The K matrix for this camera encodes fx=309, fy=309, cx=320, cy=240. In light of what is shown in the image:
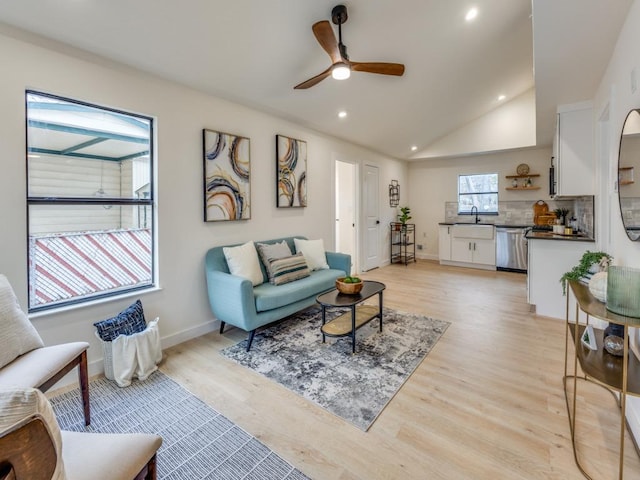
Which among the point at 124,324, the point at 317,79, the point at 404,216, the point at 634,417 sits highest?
the point at 317,79

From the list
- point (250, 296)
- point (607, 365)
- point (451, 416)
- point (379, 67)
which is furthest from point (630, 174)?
point (250, 296)

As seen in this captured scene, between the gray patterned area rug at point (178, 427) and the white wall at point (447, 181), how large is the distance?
6.60 meters

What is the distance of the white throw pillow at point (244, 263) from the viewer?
313cm

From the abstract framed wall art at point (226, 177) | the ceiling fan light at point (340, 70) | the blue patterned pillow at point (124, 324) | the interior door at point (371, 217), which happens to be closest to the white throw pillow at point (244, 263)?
the abstract framed wall art at point (226, 177)

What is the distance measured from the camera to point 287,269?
3367 millimetres

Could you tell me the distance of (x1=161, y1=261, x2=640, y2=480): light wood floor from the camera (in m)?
1.55

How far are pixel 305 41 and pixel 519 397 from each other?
130 inches

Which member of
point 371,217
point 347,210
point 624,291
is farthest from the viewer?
point 371,217

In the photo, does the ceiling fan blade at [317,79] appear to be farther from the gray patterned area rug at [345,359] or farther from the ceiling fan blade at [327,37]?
the gray patterned area rug at [345,359]

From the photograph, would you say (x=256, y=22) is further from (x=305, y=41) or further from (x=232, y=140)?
(x=232, y=140)

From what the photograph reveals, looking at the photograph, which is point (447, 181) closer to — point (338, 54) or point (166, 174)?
point (338, 54)

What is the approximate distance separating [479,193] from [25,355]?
7.50 m

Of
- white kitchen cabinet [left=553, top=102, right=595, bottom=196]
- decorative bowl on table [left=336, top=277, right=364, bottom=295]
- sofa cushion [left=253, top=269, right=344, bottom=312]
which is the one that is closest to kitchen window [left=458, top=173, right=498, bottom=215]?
white kitchen cabinet [left=553, top=102, right=595, bottom=196]

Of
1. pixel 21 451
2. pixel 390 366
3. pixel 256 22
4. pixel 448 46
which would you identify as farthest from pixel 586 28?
pixel 21 451
